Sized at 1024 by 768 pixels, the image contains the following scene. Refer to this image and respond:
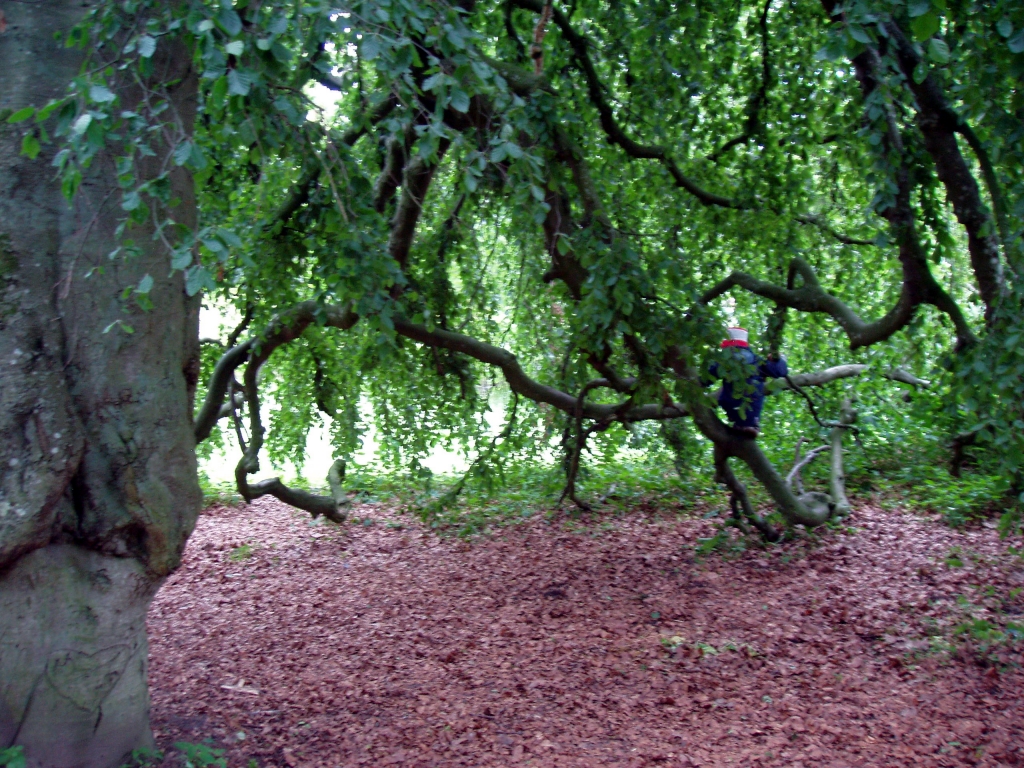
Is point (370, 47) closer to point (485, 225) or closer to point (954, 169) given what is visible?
point (954, 169)

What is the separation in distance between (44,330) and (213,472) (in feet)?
33.9

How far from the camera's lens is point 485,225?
7980 mm

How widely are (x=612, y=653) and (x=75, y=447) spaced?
3.24 metres

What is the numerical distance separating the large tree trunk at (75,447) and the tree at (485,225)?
0.6 inches

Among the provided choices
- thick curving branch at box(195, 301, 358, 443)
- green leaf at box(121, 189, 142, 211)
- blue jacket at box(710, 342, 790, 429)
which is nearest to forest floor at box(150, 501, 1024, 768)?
blue jacket at box(710, 342, 790, 429)

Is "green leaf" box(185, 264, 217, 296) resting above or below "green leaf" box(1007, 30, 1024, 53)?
below

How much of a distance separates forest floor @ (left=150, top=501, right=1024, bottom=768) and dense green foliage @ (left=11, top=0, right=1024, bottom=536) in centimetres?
96

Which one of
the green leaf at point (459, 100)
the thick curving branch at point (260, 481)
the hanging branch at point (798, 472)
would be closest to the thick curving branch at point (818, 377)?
Result: the hanging branch at point (798, 472)

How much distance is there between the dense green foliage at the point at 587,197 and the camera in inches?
124

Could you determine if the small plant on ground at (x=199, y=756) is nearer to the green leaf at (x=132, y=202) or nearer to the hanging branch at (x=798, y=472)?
the green leaf at (x=132, y=202)

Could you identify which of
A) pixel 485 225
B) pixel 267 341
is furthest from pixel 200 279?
pixel 485 225

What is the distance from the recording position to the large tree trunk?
3.19 metres

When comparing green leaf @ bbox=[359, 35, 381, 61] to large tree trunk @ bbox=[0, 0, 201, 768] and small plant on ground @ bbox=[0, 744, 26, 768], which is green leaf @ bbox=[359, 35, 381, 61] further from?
small plant on ground @ bbox=[0, 744, 26, 768]

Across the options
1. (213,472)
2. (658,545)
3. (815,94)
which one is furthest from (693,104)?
(213,472)
